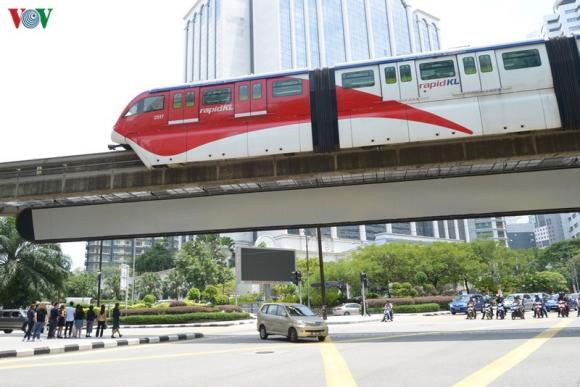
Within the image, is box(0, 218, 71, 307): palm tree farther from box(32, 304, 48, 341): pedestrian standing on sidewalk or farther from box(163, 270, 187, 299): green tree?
box(163, 270, 187, 299): green tree

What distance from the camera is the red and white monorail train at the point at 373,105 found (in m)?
14.5

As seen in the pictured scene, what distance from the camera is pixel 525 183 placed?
16.8m

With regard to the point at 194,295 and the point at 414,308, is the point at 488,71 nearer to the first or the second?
the point at 414,308

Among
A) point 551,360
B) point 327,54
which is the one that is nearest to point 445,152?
point 551,360

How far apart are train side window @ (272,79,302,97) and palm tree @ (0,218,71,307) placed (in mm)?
25927

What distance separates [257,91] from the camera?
53.6 ft

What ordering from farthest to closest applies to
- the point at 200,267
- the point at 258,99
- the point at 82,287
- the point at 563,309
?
the point at 82,287
the point at 200,267
the point at 563,309
the point at 258,99

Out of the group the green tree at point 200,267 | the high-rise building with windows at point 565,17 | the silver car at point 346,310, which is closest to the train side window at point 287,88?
the silver car at point 346,310

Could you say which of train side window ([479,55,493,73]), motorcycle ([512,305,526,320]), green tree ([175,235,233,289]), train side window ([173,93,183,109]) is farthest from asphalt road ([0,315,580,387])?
green tree ([175,235,233,289])

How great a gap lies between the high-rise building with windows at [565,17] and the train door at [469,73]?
15041 centimetres

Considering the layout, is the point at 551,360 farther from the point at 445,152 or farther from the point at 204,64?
the point at 204,64

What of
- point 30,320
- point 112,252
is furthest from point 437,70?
point 112,252

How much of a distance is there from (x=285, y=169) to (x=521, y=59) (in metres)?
8.84

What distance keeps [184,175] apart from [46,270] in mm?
22421
